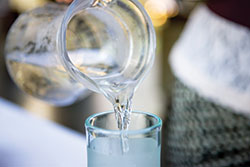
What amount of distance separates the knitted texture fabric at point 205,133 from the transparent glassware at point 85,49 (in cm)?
41

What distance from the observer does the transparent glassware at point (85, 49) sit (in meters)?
0.41

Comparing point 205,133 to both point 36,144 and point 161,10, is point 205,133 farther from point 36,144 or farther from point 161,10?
point 161,10

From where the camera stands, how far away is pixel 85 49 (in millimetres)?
468

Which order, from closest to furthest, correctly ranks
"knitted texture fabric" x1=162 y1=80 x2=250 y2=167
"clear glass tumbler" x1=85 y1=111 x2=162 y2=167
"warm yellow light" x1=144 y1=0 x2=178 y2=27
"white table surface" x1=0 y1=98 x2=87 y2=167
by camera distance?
"clear glass tumbler" x1=85 y1=111 x2=162 y2=167 < "white table surface" x1=0 y1=98 x2=87 y2=167 < "knitted texture fabric" x1=162 y1=80 x2=250 y2=167 < "warm yellow light" x1=144 y1=0 x2=178 y2=27

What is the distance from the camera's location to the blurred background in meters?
1.67

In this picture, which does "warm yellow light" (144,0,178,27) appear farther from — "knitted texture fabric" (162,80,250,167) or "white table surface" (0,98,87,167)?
"white table surface" (0,98,87,167)

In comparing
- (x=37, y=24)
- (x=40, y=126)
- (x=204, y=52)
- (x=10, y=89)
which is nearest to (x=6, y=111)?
(x=40, y=126)

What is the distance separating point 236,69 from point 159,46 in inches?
54.0

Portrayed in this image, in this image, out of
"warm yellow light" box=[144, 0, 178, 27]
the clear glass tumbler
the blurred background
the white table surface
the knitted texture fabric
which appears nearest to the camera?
the clear glass tumbler

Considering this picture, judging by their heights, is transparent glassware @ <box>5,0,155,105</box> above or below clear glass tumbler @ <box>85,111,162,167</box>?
above

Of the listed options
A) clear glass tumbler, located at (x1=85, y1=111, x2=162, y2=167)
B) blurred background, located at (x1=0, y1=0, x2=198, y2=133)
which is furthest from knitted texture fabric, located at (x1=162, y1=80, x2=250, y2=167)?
blurred background, located at (x1=0, y1=0, x2=198, y2=133)

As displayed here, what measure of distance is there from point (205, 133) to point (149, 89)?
109 centimetres

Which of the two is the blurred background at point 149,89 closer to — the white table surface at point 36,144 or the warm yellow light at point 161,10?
the warm yellow light at point 161,10

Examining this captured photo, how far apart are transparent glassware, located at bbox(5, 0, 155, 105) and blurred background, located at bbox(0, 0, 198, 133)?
1.09 metres
